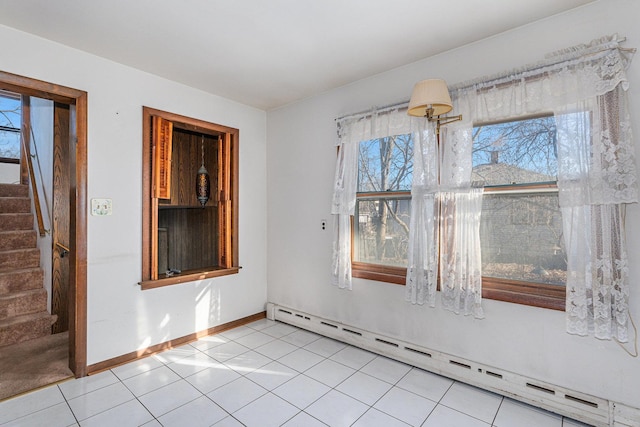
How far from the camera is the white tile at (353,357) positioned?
280 centimetres

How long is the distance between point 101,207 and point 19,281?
186 cm

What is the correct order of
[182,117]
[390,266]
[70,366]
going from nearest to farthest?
[70,366], [390,266], [182,117]

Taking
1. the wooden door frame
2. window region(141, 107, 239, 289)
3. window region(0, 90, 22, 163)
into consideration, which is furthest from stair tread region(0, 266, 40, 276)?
window region(0, 90, 22, 163)

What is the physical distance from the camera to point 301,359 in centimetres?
287

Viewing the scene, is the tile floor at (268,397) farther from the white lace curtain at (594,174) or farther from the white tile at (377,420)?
the white lace curtain at (594,174)

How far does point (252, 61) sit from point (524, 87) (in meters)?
2.10

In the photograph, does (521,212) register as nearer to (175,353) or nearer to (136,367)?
(175,353)

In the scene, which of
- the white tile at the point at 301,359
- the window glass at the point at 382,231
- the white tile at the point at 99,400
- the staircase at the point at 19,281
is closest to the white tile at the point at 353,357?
the white tile at the point at 301,359

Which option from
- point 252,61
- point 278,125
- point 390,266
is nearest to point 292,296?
point 390,266

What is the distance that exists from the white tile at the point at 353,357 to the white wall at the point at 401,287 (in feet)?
0.78

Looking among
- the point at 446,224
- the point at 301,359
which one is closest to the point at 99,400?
the point at 301,359

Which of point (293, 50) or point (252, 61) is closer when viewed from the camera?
point (293, 50)

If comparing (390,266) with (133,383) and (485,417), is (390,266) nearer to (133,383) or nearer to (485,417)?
(485,417)

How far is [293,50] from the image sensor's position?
8.32 ft
